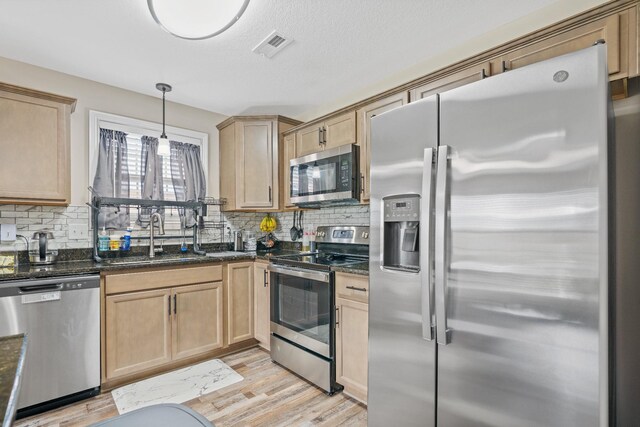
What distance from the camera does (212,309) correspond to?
9.37 feet

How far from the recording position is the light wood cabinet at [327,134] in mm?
2662

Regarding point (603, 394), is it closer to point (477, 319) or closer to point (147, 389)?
point (477, 319)

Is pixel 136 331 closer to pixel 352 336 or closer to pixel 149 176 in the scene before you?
pixel 149 176

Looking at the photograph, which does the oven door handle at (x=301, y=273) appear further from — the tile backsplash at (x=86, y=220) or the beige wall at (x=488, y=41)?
the beige wall at (x=488, y=41)

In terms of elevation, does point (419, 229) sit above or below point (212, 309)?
Answer: above

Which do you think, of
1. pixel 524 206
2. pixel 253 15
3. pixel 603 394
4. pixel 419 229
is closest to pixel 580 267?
pixel 524 206

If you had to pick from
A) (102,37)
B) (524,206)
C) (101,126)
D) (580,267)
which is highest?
(102,37)

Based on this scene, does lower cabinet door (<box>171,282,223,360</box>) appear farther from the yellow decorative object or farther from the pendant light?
the pendant light

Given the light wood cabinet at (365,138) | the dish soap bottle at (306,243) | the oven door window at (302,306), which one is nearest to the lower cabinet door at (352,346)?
the oven door window at (302,306)

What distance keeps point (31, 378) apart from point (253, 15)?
2.67 m

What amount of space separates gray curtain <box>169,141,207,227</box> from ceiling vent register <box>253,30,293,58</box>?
5.11ft

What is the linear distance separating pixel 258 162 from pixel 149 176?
1074mm

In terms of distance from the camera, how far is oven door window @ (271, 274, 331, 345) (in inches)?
91.1

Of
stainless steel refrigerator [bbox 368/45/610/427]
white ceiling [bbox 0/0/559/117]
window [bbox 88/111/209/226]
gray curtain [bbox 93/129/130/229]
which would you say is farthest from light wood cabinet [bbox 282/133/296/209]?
stainless steel refrigerator [bbox 368/45/610/427]
